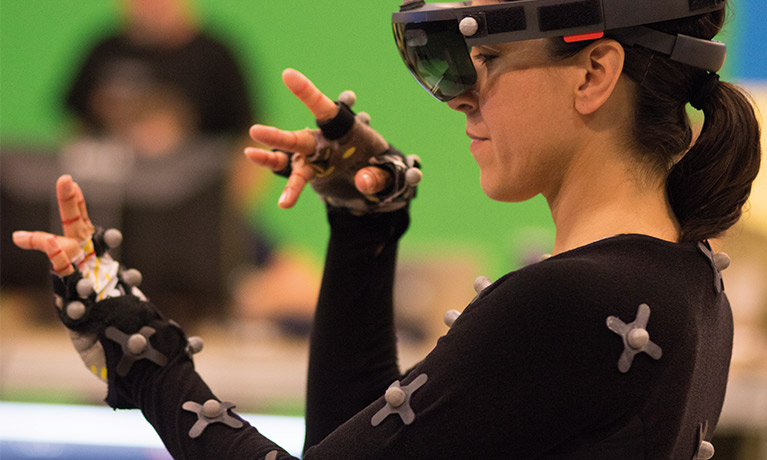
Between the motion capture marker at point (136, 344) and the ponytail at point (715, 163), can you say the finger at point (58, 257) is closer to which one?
the motion capture marker at point (136, 344)

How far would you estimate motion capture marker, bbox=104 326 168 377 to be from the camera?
43.7 inches

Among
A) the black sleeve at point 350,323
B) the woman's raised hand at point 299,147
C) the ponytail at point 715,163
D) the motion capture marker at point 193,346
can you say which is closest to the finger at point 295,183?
the woman's raised hand at point 299,147

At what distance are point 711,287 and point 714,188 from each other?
12cm

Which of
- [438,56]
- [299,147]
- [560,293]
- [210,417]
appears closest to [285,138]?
[299,147]

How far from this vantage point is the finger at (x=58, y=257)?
115cm

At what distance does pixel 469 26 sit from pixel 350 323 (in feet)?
1.70

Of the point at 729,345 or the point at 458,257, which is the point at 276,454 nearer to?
the point at 729,345

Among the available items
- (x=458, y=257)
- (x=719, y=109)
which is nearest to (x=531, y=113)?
(x=719, y=109)

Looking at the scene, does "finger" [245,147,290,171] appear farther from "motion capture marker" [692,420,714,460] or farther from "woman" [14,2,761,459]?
"motion capture marker" [692,420,714,460]

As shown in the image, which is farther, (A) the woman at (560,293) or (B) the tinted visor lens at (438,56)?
(B) the tinted visor lens at (438,56)

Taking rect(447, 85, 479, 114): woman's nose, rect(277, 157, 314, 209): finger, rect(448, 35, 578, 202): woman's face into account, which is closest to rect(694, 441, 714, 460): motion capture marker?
rect(448, 35, 578, 202): woman's face

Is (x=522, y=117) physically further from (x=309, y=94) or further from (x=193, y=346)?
(x=193, y=346)

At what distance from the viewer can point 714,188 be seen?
3.27ft

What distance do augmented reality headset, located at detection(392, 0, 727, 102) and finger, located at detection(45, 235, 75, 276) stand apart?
1.81 ft
